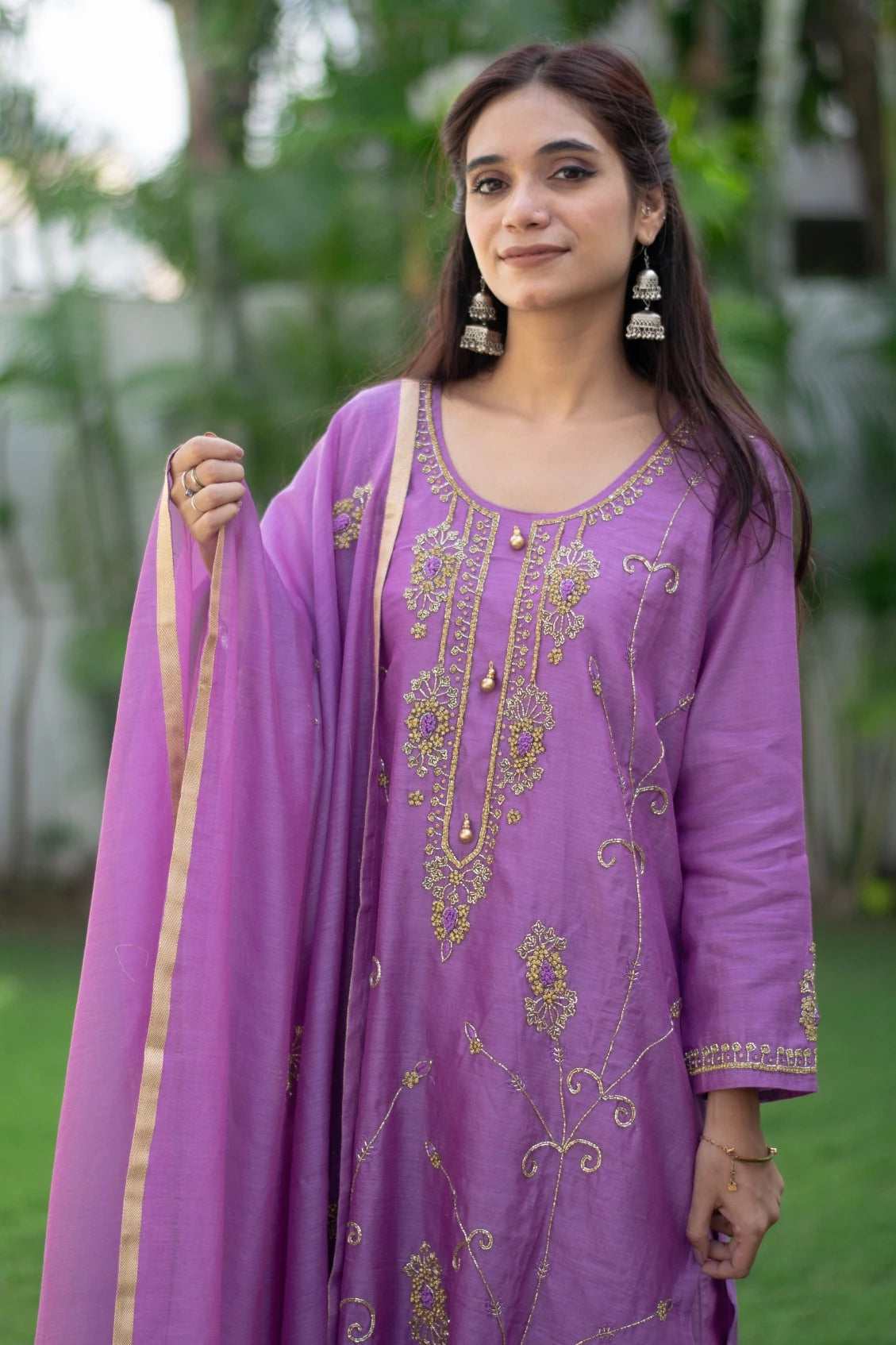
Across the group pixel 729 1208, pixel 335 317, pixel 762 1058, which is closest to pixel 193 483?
pixel 762 1058

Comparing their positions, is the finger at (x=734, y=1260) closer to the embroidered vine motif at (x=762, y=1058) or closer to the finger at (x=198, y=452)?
the embroidered vine motif at (x=762, y=1058)

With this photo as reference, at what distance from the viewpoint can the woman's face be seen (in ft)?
5.17

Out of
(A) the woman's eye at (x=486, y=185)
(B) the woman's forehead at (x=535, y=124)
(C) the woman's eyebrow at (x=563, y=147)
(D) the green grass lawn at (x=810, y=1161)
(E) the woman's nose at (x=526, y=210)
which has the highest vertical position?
(B) the woman's forehead at (x=535, y=124)

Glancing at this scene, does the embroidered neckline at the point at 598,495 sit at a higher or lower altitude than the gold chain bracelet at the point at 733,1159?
higher

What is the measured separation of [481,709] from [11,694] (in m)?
4.66

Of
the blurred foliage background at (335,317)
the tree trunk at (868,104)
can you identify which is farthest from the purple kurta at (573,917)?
the tree trunk at (868,104)

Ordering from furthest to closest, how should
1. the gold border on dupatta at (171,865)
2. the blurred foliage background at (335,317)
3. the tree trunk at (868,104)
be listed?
the tree trunk at (868,104) → the blurred foliage background at (335,317) → the gold border on dupatta at (171,865)

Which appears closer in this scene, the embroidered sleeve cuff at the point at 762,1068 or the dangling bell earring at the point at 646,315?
the embroidered sleeve cuff at the point at 762,1068

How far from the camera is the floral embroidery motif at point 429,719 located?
1.61 metres

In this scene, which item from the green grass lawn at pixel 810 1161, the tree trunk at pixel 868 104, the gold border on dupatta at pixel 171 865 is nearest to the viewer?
the gold border on dupatta at pixel 171 865

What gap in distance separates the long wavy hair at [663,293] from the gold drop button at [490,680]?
12.3 inches

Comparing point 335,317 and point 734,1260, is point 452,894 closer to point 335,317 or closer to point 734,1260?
point 734,1260

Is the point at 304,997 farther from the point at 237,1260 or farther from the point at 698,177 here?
the point at 698,177

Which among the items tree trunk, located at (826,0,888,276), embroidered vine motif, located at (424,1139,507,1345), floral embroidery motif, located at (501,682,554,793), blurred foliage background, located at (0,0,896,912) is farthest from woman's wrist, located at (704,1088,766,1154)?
tree trunk, located at (826,0,888,276)
